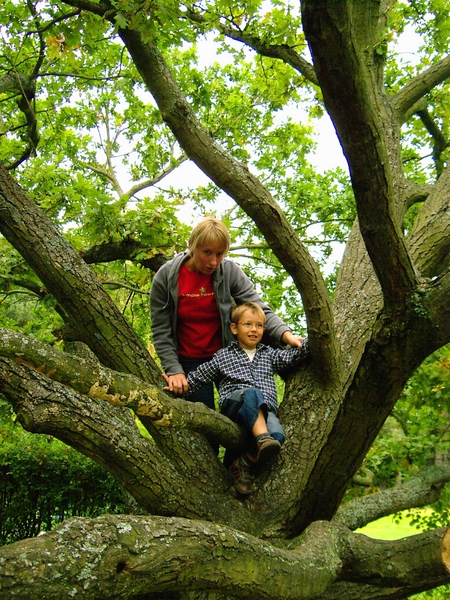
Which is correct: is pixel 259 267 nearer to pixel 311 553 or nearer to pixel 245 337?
pixel 245 337

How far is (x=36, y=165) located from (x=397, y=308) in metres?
5.69

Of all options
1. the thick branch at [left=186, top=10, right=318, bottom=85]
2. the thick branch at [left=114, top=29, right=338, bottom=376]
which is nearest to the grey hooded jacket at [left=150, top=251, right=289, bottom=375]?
the thick branch at [left=114, top=29, right=338, bottom=376]

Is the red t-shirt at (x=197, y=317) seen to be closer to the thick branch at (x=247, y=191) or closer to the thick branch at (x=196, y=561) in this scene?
the thick branch at (x=247, y=191)

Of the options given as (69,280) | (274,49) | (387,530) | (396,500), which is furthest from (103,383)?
(387,530)

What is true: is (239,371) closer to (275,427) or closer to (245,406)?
(245,406)

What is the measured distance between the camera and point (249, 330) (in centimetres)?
353

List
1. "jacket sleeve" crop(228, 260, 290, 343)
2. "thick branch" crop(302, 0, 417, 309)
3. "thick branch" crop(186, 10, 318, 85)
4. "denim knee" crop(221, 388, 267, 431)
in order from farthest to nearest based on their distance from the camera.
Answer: "thick branch" crop(186, 10, 318, 85), "jacket sleeve" crop(228, 260, 290, 343), "denim knee" crop(221, 388, 267, 431), "thick branch" crop(302, 0, 417, 309)

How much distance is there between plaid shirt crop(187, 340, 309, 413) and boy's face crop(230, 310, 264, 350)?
0.05 metres

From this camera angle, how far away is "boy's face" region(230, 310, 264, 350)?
11.6 ft

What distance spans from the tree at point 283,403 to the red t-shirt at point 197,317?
1.42ft

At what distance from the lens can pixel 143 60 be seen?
3.23m

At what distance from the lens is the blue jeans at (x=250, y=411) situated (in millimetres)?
3236

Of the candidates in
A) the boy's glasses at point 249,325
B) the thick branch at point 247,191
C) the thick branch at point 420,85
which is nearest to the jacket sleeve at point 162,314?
the boy's glasses at point 249,325

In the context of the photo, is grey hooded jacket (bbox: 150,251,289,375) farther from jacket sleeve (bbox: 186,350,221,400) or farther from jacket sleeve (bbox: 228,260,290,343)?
jacket sleeve (bbox: 186,350,221,400)
